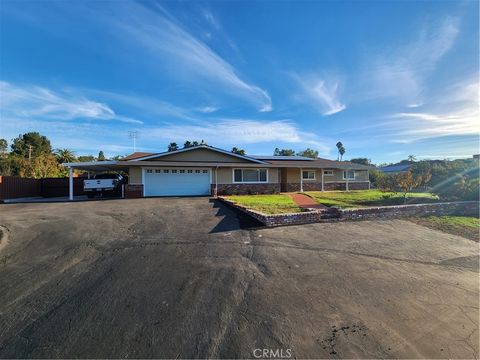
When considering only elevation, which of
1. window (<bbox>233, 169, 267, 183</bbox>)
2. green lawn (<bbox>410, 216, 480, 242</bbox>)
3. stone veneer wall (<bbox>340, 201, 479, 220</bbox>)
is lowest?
green lawn (<bbox>410, 216, 480, 242</bbox>)

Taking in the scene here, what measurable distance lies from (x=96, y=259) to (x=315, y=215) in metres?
7.65

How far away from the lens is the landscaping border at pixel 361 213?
9259mm

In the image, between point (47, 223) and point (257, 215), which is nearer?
point (47, 223)

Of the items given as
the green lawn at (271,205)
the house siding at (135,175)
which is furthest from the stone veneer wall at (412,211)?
the house siding at (135,175)

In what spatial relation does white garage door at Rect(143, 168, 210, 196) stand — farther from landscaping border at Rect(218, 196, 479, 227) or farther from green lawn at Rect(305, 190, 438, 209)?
green lawn at Rect(305, 190, 438, 209)

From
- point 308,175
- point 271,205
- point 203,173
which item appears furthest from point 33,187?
point 308,175

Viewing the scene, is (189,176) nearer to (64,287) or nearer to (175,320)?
(64,287)

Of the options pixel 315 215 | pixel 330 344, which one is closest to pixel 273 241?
pixel 315 215

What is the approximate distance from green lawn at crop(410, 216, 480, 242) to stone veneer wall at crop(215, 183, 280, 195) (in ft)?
35.6

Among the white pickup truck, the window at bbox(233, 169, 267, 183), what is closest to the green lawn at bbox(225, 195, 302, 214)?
the window at bbox(233, 169, 267, 183)

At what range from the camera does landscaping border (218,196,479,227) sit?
9.26 m

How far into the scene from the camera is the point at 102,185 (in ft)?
64.0

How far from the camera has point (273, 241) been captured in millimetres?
7324

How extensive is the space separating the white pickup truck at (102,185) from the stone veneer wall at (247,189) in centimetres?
810
